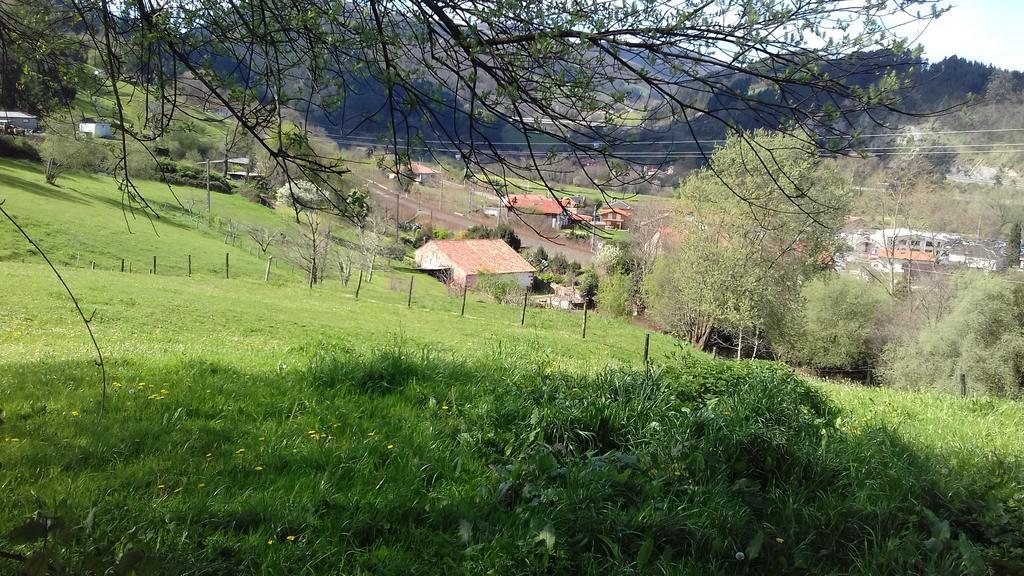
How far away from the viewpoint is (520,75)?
324 cm

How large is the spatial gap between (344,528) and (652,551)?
5.15 feet

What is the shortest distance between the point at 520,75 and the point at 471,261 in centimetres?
4458

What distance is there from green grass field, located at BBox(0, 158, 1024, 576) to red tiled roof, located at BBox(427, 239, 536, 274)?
39.3 m

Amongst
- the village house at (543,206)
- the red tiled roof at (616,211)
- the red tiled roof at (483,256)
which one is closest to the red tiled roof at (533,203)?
the village house at (543,206)

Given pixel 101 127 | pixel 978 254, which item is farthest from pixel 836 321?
pixel 101 127

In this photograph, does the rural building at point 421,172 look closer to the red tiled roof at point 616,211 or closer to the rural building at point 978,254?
the red tiled roof at point 616,211

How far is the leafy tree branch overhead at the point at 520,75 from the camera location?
292 centimetres

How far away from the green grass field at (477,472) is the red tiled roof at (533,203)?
4.89 ft

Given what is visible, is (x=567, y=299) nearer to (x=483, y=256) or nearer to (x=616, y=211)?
(x=483, y=256)

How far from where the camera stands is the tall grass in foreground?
2840 millimetres

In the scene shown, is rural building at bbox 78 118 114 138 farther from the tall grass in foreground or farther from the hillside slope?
the hillside slope

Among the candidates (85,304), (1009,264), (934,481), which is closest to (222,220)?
(85,304)

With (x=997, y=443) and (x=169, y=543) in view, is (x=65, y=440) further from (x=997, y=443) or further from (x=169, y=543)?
(x=997, y=443)

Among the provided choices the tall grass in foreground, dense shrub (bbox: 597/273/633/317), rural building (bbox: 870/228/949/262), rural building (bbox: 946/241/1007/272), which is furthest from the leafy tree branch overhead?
rural building (bbox: 870/228/949/262)
